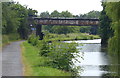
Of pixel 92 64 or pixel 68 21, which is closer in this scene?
pixel 92 64

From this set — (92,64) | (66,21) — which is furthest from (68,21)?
(92,64)

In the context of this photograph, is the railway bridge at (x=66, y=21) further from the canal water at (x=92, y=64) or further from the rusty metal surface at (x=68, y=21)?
the canal water at (x=92, y=64)

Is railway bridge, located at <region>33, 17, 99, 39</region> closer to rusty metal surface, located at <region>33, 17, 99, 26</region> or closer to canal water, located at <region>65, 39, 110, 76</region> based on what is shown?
rusty metal surface, located at <region>33, 17, 99, 26</region>

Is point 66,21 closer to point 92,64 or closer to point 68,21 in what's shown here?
point 68,21

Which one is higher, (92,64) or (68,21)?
(68,21)

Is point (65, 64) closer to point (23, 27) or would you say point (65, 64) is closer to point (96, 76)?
point (96, 76)

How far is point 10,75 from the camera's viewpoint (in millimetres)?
16719

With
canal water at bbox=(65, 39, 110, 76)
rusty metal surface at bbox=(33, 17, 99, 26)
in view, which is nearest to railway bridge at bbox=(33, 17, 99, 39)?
rusty metal surface at bbox=(33, 17, 99, 26)

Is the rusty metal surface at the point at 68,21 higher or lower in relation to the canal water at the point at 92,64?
higher

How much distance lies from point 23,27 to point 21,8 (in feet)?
24.6

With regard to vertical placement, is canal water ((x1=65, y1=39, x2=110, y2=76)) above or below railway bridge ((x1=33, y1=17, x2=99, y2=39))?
below

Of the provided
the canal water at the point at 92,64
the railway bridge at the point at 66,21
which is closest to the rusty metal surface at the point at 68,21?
the railway bridge at the point at 66,21

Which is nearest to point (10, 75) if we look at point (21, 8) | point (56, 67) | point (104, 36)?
point (56, 67)

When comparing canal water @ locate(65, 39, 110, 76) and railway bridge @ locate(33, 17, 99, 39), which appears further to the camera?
railway bridge @ locate(33, 17, 99, 39)
